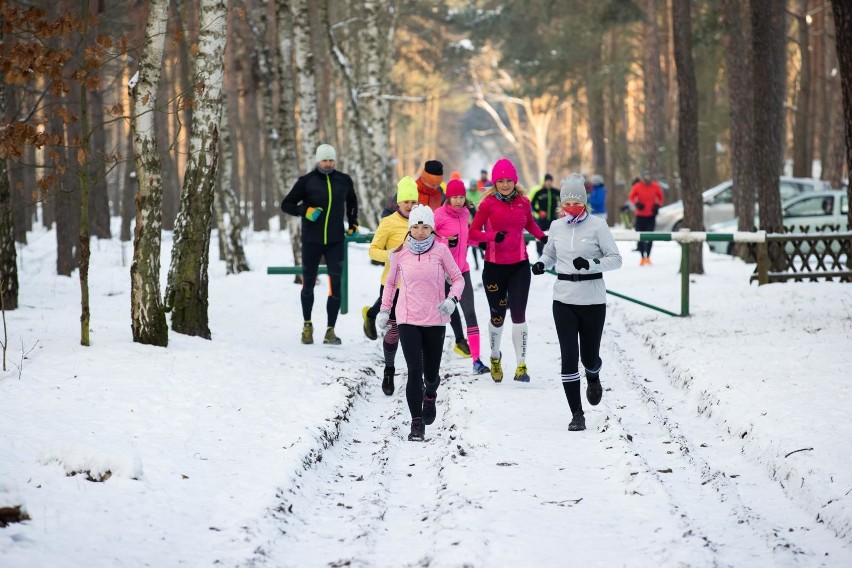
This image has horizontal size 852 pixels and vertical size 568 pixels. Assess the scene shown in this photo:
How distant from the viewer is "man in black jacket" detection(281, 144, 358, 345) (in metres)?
11.8

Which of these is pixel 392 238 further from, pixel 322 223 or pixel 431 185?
pixel 322 223

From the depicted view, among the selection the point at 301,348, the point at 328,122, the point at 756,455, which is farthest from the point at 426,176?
the point at 328,122

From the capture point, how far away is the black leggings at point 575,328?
802cm

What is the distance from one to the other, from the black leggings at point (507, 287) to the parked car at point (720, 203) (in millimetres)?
18579

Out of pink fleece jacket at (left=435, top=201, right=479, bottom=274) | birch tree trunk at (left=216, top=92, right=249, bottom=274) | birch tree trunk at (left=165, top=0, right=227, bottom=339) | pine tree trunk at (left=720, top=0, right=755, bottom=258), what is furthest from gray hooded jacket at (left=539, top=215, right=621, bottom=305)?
pine tree trunk at (left=720, top=0, right=755, bottom=258)

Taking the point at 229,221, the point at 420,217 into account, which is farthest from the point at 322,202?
the point at 229,221

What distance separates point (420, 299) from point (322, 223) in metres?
4.16

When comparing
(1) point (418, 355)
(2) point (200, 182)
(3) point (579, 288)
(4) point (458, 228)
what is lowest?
(1) point (418, 355)

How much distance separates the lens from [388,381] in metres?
9.41

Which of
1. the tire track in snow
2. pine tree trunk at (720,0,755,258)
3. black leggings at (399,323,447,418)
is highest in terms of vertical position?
pine tree trunk at (720,0,755,258)

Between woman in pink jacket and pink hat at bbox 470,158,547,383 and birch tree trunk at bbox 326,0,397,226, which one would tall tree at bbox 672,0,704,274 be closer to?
birch tree trunk at bbox 326,0,397,226

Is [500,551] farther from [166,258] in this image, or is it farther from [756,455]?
[166,258]

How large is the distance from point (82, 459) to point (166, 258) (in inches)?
727

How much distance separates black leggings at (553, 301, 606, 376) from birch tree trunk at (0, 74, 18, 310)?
7415mm
